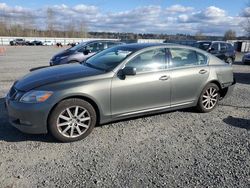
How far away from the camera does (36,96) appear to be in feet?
13.3

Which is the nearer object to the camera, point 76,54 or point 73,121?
point 73,121

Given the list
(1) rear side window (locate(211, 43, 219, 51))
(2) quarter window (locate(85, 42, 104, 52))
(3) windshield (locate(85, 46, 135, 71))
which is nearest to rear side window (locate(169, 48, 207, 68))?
(3) windshield (locate(85, 46, 135, 71))

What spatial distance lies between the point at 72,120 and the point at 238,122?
333cm

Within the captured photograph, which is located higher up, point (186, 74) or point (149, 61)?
point (149, 61)

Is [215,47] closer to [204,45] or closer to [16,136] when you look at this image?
[204,45]

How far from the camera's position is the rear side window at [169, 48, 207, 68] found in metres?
5.32

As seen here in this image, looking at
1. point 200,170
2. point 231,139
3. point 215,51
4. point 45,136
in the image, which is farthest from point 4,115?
point 215,51

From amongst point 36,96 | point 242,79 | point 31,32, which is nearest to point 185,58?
point 36,96

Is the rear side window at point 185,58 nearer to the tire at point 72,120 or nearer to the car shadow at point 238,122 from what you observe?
the car shadow at point 238,122

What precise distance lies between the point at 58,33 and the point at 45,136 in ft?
345

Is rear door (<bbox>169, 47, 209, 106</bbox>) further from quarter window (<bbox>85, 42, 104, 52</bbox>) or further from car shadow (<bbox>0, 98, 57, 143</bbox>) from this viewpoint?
quarter window (<bbox>85, 42, 104, 52</bbox>)

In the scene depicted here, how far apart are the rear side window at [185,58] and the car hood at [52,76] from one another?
1580 mm

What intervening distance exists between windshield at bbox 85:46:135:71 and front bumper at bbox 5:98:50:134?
4.49ft

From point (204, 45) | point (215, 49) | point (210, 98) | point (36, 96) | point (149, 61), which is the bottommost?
point (210, 98)
